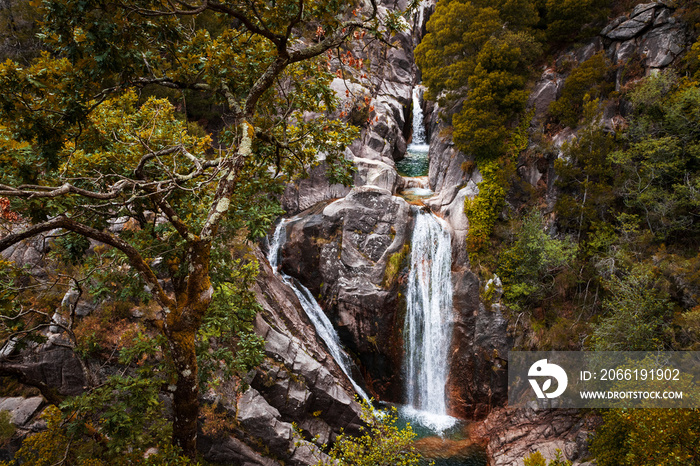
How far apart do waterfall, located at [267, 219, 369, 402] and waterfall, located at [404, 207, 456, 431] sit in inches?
105

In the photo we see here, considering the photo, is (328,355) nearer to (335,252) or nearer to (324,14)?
(335,252)

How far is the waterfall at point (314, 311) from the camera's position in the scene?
15.0m

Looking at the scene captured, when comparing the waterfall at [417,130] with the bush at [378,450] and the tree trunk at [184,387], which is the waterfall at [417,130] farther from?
the tree trunk at [184,387]

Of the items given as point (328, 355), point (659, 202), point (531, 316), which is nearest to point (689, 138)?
point (659, 202)

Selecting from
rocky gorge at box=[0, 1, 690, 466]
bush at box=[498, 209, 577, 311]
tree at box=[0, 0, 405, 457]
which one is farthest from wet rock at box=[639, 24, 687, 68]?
tree at box=[0, 0, 405, 457]

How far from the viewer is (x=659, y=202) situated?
12.4 m

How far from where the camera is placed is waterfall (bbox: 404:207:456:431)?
50.5 feet

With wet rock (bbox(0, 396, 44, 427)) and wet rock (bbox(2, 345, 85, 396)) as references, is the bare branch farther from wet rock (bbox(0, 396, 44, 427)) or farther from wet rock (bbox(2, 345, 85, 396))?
wet rock (bbox(0, 396, 44, 427))

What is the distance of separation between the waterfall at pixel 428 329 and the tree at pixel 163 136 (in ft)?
37.5

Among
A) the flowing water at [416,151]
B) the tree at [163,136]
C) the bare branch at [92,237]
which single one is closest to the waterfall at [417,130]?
the flowing water at [416,151]

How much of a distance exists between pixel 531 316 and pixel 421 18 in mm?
32642

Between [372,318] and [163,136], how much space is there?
1215 cm

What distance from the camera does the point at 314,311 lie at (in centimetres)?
1584

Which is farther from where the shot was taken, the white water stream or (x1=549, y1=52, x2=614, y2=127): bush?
the white water stream
